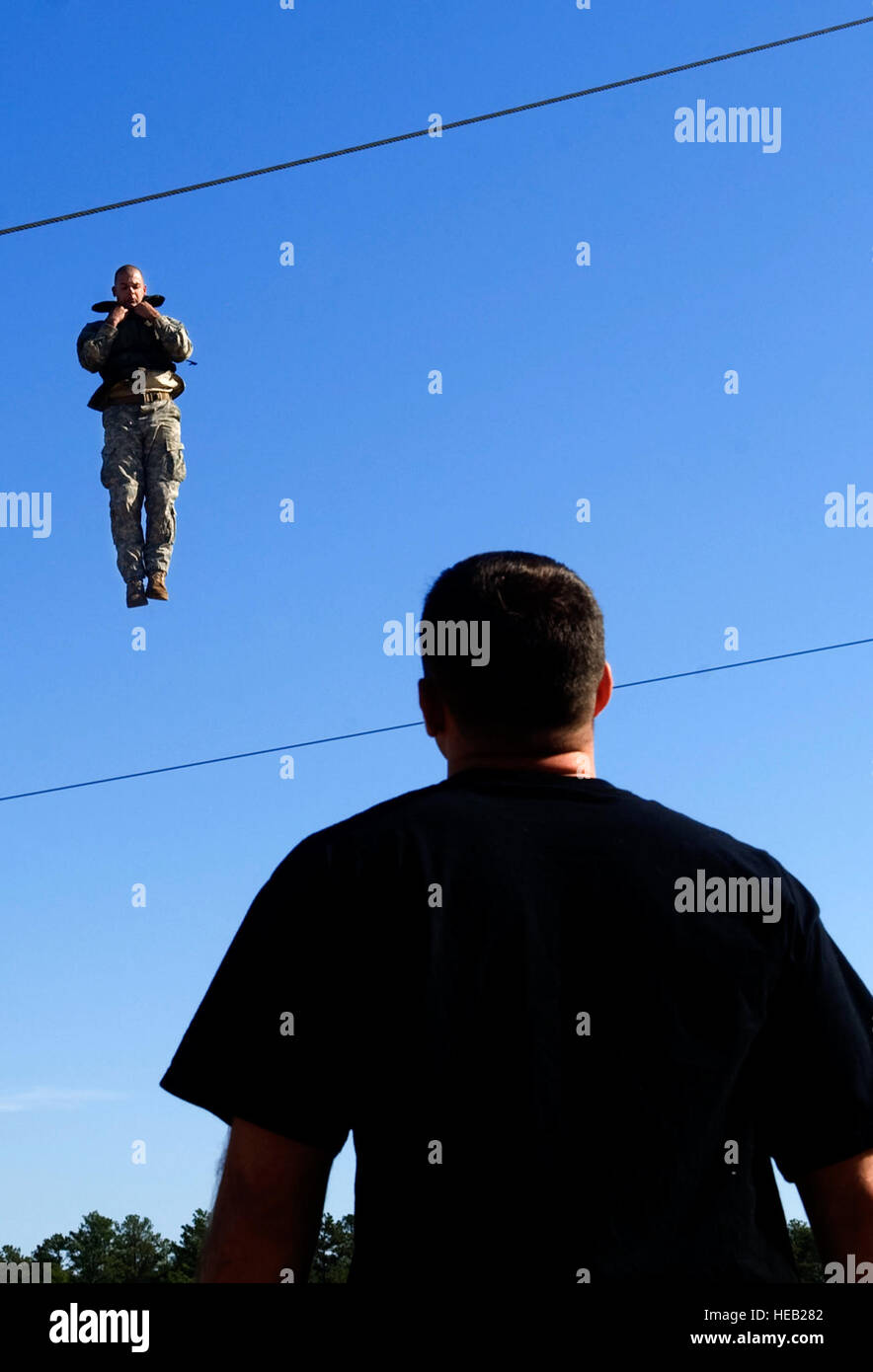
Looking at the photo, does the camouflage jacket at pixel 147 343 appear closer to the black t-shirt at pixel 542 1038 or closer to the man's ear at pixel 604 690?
the man's ear at pixel 604 690

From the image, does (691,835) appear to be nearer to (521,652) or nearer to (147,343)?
(521,652)

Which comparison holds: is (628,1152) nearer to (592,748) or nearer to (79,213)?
(592,748)

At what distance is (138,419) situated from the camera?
9469 mm

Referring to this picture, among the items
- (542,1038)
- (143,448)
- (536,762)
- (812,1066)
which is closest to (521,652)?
(536,762)

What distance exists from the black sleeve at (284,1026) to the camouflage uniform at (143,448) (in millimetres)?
7506

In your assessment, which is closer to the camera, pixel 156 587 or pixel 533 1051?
pixel 533 1051

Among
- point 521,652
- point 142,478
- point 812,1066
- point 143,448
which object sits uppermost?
point 143,448

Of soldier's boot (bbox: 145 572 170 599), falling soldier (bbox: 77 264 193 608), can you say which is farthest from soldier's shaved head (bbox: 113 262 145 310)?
soldier's boot (bbox: 145 572 170 599)

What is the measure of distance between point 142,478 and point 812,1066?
813cm

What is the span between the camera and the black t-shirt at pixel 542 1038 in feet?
6.54

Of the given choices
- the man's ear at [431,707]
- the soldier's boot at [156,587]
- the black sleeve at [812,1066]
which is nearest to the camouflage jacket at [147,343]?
the soldier's boot at [156,587]

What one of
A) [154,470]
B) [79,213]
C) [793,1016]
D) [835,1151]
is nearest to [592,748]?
[793,1016]
